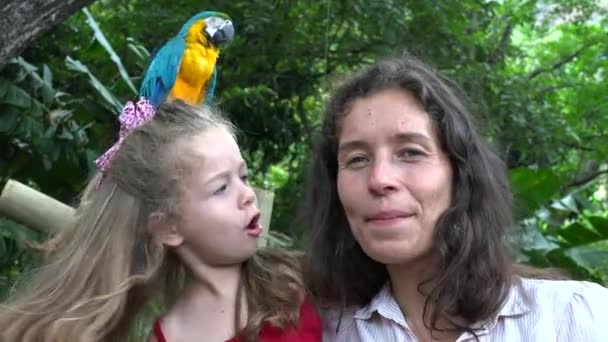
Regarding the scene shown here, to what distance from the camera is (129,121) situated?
1.60 metres

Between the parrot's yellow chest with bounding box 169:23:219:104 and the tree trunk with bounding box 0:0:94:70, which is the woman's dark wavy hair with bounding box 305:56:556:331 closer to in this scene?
the tree trunk with bounding box 0:0:94:70

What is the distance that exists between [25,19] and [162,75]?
558 millimetres

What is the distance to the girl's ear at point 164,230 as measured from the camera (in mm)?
1482

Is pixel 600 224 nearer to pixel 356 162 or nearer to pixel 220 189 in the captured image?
pixel 356 162

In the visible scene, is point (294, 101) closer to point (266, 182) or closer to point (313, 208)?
point (266, 182)

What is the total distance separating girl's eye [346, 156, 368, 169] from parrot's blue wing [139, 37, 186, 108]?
1373mm

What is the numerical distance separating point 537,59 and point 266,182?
110 inches

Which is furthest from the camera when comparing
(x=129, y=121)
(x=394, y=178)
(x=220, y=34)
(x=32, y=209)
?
(x=220, y=34)

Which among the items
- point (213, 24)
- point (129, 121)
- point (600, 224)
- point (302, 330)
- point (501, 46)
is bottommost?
point (600, 224)

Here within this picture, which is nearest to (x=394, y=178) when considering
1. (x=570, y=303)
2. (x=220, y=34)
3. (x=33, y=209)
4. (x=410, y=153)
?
(x=410, y=153)

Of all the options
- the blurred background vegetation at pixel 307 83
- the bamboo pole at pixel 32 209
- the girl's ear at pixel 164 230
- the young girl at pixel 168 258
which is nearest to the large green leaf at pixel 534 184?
the blurred background vegetation at pixel 307 83

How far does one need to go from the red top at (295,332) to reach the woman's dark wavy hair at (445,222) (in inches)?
2.2

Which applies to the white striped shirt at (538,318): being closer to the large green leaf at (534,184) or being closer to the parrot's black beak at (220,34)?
the parrot's black beak at (220,34)

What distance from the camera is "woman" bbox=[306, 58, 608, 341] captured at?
131 cm
